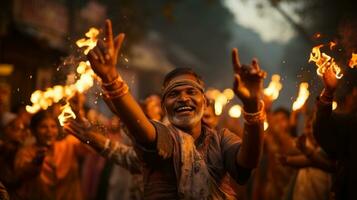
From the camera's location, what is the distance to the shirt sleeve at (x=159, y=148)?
410cm

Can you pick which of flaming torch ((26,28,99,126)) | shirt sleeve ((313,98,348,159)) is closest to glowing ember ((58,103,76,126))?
flaming torch ((26,28,99,126))

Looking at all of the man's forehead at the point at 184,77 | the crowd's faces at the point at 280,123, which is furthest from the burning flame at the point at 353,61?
the crowd's faces at the point at 280,123

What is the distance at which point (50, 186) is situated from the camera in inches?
306

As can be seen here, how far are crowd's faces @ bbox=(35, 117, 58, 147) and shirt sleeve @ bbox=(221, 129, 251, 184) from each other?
3085mm

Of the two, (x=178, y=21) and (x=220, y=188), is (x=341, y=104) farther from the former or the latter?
(x=178, y=21)

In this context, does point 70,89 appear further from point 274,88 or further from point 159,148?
point 274,88

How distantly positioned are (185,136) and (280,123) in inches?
233

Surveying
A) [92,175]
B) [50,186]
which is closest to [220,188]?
[50,186]

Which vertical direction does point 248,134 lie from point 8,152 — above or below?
below

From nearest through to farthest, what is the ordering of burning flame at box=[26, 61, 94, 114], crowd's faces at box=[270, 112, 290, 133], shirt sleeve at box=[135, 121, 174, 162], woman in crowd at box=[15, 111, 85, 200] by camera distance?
shirt sleeve at box=[135, 121, 174, 162], burning flame at box=[26, 61, 94, 114], woman in crowd at box=[15, 111, 85, 200], crowd's faces at box=[270, 112, 290, 133]

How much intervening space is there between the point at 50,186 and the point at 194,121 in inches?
154

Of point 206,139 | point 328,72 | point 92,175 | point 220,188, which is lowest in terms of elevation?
point 220,188

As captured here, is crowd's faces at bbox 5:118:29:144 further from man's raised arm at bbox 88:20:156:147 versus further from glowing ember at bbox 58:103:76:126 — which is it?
man's raised arm at bbox 88:20:156:147

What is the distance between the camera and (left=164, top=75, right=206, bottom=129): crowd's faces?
4.50 metres
